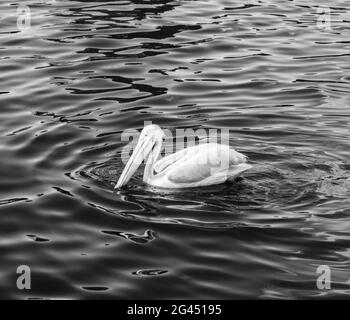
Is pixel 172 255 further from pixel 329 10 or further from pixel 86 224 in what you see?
pixel 329 10

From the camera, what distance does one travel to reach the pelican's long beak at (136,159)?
32.3 ft

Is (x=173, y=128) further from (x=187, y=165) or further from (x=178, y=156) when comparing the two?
(x=187, y=165)

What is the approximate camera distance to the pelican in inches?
393

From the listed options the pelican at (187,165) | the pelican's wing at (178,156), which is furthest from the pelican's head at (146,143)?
the pelican's wing at (178,156)

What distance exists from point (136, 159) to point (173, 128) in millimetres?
1807

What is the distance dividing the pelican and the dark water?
7.0 inches

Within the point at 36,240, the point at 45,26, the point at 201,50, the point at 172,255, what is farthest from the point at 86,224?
the point at 45,26

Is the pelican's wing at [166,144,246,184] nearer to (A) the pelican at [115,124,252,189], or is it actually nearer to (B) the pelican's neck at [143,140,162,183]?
(A) the pelican at [115,124,252,189]

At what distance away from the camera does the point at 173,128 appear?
1180cm

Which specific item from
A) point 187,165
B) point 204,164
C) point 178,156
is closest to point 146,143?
point 178,156

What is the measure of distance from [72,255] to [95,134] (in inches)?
146
